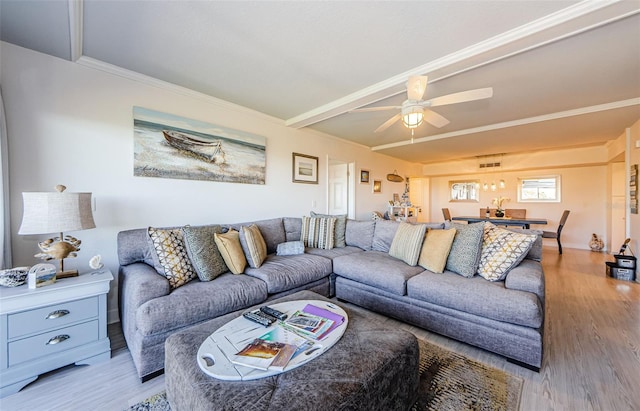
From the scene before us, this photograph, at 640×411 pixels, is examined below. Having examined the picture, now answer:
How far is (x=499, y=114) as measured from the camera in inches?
142

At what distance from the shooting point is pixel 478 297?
1.93m

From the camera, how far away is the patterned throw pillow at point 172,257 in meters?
2.00

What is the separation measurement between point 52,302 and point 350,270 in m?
2.39

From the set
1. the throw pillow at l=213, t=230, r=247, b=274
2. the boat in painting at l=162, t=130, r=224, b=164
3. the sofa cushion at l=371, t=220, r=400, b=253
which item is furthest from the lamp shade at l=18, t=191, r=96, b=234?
the sofa cushion at l=371, t=220, r=400, b=253

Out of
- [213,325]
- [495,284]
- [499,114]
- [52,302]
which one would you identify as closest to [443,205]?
[499,114]

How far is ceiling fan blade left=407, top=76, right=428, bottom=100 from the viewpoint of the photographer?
79.5 inches

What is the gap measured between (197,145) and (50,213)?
1537mm

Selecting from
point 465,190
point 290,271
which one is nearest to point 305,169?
point 290,271

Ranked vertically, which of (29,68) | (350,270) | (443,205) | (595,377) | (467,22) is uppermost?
(467,22)

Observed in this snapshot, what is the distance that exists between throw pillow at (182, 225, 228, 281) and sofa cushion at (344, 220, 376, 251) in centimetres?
184

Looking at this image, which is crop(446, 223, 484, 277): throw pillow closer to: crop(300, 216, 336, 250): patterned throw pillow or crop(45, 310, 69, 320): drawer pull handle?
crop(300, 216, 336, 250): patterned throw pillow

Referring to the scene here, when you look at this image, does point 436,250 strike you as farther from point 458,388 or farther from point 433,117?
point 433,117

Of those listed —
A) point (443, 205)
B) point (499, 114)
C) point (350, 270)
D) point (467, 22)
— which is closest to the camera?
point (467, 22)

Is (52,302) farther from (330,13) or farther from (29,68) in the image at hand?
(330,13)
